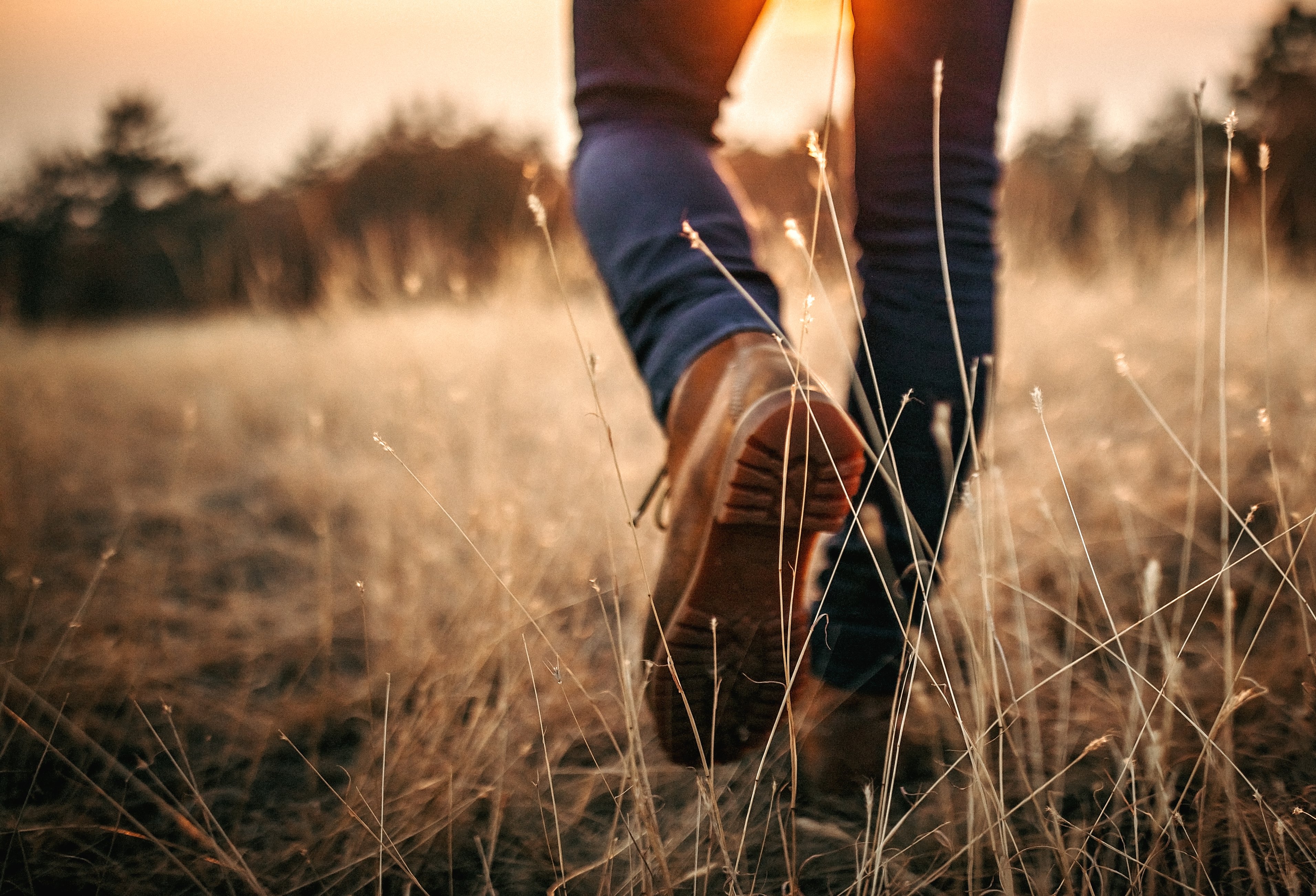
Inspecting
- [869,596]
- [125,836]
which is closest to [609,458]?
[869,596]

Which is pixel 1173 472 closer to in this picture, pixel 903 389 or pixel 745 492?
pixel 903 389

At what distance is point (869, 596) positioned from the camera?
86 cm

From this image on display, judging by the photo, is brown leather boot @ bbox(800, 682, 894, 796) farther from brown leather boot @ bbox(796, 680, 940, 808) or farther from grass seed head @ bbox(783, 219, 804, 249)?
grass seed head @ bbox(783, 219, 804, 249)

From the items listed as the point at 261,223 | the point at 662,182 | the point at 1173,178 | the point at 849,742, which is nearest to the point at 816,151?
the point at 662,182

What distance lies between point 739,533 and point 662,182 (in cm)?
36

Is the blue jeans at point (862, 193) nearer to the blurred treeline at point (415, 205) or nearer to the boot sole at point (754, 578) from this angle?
the boot sole at point (754, 578)

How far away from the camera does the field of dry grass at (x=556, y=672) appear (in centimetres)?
67

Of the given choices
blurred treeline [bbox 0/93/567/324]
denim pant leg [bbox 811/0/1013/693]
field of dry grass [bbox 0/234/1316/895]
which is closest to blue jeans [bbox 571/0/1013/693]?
denim pant leg [bbox 811/0/1013/693]

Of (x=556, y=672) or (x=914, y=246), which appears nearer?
(x=556, y=672)

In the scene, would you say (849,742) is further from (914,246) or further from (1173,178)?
(1173,178)

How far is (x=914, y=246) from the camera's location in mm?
784

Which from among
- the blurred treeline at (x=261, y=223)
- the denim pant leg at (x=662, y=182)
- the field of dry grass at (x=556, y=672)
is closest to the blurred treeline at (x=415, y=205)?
the blurred treeline at (x=261, y=223)

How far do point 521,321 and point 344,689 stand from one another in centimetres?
215

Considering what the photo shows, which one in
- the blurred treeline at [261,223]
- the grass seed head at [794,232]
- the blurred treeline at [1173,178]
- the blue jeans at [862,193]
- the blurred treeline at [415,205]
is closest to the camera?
the grass seed head at [794,232]
